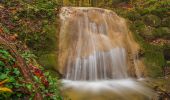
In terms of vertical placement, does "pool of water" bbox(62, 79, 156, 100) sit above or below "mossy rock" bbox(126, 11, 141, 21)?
below

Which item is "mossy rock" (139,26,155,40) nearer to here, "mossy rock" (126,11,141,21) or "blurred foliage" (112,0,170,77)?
"blurred foliage" (112,0,170,77)

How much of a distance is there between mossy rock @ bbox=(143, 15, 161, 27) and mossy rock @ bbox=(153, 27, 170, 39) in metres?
0.43

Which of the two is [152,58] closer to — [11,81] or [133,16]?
[133,16]

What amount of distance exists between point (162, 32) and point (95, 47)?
4.42 metres

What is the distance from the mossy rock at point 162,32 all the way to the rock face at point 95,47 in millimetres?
2267

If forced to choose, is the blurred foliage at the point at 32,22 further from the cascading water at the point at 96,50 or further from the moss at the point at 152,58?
the moss at the point at 152,58

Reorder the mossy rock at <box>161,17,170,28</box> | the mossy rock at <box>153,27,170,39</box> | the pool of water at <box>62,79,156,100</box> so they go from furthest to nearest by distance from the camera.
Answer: the mossy rock at <box>161,17,170,28</box>
the mossy rock at <box>153,27,170,39</box>
the pool of water at <box>62,79,156,100</box>

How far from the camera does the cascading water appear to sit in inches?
340

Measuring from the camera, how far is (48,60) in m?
8.42

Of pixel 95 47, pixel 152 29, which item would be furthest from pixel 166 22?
pixel 95 47

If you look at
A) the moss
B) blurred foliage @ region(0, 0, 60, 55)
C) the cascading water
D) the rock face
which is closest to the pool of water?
the cascading water

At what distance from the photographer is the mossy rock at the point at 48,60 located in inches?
327

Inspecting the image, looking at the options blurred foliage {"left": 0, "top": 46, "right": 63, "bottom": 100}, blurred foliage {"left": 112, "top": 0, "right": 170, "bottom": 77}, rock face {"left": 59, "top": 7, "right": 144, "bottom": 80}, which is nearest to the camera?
blurred foliage {"left": 0, "top": 46, "right": 63, "bottom": 100}

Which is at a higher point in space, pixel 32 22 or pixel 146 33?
pixel 32 22
